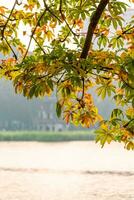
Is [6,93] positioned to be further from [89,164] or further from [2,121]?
[89,164]

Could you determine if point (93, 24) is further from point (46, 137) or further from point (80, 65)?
point (46, 137)

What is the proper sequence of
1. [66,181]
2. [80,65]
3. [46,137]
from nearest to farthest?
1. [80,65]
2. [66,181]
3. [46,137]

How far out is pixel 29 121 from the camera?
251ft

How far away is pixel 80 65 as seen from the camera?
374cm

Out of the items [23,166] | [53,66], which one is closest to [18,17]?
[53,66]

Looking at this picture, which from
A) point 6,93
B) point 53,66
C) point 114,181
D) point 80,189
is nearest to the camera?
point 53,66

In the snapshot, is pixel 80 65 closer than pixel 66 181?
Yes

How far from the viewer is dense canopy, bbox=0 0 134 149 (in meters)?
3.80

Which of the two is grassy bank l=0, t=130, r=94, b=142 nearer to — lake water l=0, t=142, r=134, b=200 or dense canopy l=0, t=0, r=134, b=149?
lake water l=0, t=142, r=134, b=200

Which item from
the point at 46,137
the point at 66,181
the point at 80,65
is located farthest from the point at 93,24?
the point at 46,137

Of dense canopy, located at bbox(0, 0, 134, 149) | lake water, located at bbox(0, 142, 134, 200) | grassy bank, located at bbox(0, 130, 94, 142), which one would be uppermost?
dense canopy, located at bbox(0, 0, 134, 149)

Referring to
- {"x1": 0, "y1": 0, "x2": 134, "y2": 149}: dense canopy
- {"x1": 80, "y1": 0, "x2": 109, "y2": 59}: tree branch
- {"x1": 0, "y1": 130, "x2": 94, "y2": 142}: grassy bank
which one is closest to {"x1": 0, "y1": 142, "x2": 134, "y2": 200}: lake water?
{"x1": 0, "y1": 0, "x2": 134, "y2": 149}: dense canopy

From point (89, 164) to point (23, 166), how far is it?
12.7 ft

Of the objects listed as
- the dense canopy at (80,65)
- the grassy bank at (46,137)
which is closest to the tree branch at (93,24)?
the dense canopy at (80,65)
